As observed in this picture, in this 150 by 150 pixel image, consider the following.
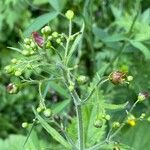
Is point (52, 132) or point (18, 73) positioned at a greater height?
point (18, 73)

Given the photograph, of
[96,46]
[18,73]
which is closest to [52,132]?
[18,73]

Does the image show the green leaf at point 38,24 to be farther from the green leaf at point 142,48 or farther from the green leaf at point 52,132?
the green leaf at point 52,132

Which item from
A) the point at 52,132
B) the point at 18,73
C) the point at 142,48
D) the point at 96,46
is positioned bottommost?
the point at 96,46

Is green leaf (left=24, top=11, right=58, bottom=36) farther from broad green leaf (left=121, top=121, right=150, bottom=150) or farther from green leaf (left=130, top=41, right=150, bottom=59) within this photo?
broad green leaf (left=121, top=121, right=150, bottom=150)

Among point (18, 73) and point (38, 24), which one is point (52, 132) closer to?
point (18, 73)

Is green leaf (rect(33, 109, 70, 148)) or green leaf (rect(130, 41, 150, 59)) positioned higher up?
green leaf (rect(33, 109, 70, 148))

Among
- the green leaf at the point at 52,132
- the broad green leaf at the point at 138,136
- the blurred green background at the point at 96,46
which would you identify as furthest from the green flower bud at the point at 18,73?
the broad green leaf at the point at 138,136

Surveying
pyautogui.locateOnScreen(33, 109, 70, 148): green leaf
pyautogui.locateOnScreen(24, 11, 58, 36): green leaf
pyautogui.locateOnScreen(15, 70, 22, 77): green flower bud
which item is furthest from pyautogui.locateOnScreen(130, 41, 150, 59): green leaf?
pyautogui.locateOnScreen(15, 70, 22, 77): green flower bud

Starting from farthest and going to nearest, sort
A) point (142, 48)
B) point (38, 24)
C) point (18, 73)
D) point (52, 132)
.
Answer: point (142, 48)
point (38, 24)
point (52, 132)
point (18, 73)

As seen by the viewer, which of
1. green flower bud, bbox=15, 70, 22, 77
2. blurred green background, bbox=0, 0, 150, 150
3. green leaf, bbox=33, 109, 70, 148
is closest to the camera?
green flower bud, bbox=15, 70, 22, 77

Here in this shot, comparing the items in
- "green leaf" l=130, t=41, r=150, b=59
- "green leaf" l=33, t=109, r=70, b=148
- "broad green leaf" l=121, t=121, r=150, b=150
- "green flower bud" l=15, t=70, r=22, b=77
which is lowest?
"broad green leaf" l=121, t=121, r=150, b=150
